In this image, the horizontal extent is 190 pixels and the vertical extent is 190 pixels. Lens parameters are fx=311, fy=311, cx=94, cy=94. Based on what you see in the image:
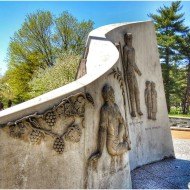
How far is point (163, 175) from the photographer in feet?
24.0

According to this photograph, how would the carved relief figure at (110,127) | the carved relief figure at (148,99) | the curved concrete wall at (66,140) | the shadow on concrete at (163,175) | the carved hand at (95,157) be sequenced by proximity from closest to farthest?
1. the curved concrete wall at (66,140)
2. the carved hand at (95,157)
3. the carved relief figure at (110,127)
4. the shadow on concrete at (163,175)
5. the carved relief figure at (148,99)

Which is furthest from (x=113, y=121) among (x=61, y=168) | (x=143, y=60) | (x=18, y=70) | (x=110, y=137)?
(x=18, y=70)

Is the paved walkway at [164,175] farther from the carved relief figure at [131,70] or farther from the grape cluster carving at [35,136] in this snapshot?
the grape cluster carving at [35,136]

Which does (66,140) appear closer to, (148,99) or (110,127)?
(110,127)

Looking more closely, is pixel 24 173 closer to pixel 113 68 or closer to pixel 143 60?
pixel 113 68

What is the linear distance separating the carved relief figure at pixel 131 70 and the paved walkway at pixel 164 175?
1.46 meters

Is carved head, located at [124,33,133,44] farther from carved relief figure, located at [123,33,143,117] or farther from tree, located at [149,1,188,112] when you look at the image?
tree, located at [149,1,188,112]

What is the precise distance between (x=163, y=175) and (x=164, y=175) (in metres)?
0.02

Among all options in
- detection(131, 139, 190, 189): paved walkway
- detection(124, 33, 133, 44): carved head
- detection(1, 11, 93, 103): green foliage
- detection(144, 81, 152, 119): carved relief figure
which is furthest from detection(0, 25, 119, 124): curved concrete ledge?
detection(1, 11, 93, 103): green foliage

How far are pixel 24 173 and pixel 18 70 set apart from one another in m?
30.6

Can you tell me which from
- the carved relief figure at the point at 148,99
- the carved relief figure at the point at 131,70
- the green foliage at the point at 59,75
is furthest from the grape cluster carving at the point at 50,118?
the green foliage at the point at 59,75

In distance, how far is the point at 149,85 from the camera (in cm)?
886

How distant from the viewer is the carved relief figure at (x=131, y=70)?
Answer: 791cm

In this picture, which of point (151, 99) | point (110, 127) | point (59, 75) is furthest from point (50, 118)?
point (59, 75)
